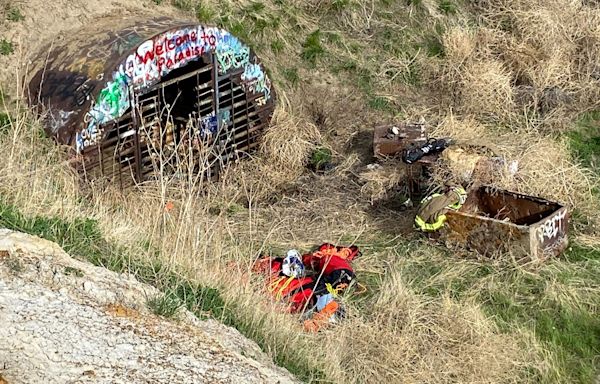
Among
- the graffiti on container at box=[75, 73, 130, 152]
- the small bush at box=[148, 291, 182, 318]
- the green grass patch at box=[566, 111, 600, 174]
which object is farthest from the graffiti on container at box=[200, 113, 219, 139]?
the small bush at box=[148, 291, 182, 318]

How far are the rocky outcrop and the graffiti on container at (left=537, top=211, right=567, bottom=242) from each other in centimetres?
397

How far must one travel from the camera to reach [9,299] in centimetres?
438

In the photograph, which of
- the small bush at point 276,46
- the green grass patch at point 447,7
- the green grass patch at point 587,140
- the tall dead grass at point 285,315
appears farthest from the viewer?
the green grass patch at point 447,7

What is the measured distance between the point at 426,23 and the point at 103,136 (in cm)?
583

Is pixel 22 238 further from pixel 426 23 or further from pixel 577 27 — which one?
pixel 577 27

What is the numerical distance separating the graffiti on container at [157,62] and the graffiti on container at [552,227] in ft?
12.0

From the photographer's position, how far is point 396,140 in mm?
10102

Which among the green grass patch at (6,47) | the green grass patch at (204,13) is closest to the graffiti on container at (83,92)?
the green grass patch at (6,47)

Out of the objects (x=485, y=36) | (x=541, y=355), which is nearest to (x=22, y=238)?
(x=541, y=355)

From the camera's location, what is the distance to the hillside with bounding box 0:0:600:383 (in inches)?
230

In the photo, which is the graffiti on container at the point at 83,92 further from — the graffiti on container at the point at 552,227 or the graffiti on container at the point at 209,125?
the graffiti on container at the point at 552,227

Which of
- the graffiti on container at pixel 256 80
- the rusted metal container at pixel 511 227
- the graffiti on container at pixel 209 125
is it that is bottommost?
the rusted metal container at pixel 511 227

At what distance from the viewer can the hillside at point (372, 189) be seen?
19.2 ft

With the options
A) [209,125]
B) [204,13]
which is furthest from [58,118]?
[204,13]
